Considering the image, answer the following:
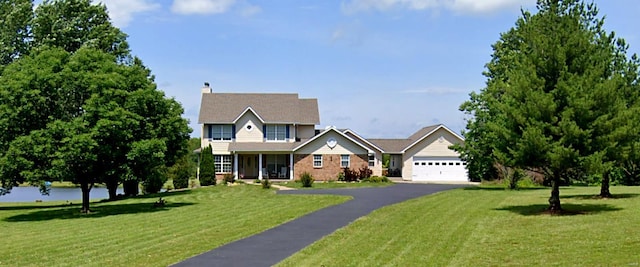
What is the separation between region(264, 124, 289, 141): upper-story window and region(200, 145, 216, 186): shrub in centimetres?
625

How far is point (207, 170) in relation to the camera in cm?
4772

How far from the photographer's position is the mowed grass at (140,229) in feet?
51.9

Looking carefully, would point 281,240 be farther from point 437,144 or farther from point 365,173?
point 437,144

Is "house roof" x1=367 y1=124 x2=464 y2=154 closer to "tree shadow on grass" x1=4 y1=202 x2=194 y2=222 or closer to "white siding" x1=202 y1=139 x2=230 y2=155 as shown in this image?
"white siding" x1=202 y1=139 x2=230 y2=155

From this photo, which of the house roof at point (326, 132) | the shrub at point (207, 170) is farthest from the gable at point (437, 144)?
the shrub at point (207, 170)

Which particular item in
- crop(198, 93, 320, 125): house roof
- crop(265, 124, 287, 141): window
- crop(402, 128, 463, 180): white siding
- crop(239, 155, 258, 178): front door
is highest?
crop(198, 93, 320, 125): house roof

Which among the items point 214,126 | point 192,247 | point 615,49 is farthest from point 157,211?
point 214,126

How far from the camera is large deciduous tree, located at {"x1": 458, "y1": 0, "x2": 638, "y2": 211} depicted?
827 inches

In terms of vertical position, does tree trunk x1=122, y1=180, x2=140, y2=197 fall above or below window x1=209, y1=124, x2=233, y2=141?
below

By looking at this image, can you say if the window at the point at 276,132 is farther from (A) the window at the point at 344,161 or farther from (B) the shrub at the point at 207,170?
(B) the shrub at the point at 207,170

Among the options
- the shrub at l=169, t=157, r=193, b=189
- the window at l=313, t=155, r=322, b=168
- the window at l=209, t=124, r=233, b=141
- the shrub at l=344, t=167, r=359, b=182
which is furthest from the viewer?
the window at l=209, t=124, r=233, b=141

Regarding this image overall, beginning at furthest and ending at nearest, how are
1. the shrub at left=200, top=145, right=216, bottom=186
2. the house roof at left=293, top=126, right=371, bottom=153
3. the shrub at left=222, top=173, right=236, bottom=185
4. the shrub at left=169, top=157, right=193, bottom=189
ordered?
the house roof at left=293, top=126, right=371, bottom=153 → the shrub at left=169, top=157, right=193, bottom=189 → the shrub at left=222, top=173, right=236, bottom=185 → the shrub at left=200, top=145, right=216, bottom=186

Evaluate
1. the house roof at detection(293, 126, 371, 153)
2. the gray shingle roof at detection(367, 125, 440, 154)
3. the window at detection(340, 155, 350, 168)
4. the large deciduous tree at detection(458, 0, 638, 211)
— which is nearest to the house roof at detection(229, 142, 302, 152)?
the house roof at detection(293, 126, 371, 153)

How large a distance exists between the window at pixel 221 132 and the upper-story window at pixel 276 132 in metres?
2.82
